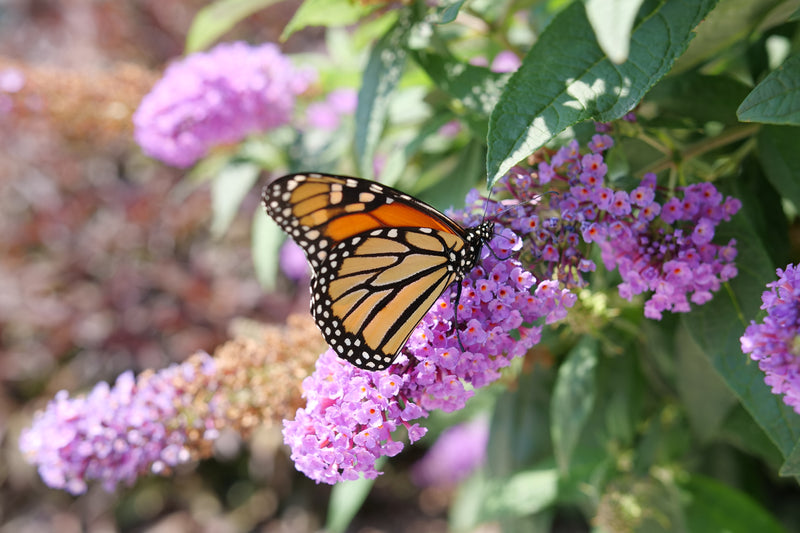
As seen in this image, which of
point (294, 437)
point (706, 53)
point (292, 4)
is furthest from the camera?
point (292, 4)

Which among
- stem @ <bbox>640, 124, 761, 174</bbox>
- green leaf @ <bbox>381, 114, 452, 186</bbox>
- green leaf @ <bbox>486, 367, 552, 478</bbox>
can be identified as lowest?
green leaf @ <bbox>486, 367, 552, 478</bbox>

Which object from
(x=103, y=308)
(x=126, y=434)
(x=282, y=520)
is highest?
(x=103, y=308)

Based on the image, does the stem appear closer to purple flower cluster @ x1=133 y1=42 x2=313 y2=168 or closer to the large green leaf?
the large green leaf

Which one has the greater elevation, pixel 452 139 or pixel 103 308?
pixel 103 308

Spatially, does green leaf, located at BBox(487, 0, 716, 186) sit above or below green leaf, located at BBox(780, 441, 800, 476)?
above

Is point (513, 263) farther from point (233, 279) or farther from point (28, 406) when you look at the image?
point (28, 406)

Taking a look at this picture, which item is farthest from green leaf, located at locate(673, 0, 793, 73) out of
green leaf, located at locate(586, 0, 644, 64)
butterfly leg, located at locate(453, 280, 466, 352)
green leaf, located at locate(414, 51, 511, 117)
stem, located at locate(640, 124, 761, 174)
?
butterfly leg, located at locate(453, 280, 466, 352)

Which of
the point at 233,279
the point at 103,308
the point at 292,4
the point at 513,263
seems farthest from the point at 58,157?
the point at 513,263

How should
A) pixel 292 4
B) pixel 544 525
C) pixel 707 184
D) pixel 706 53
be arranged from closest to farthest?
pixel 707 184 < pixel 706 53 < pixel 544 525 < pixel 292 4
